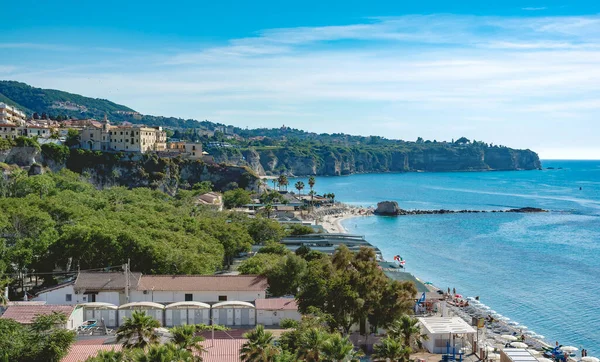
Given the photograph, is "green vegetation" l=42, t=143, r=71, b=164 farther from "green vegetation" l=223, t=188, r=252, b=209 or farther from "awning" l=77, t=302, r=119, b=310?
"awning" l=77, t=302, r=119, b=310

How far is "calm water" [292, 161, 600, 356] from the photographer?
49.7 metres

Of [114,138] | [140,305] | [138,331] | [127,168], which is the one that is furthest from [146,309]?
[114,138]

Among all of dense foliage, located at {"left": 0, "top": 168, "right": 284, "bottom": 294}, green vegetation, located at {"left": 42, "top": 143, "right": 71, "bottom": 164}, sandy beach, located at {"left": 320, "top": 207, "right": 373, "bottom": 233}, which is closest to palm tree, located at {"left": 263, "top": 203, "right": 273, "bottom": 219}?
sandy beach, located at {"left": 320, "top": 207, "right": 373, "bottom": 233}

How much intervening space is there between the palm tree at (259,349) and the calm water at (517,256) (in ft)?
94.4

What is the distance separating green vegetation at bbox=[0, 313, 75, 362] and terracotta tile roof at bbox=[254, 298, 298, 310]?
1279 centimetres

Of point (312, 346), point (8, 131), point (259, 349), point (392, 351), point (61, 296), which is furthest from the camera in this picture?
point (8, 131)

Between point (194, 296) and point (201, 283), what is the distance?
1.06m

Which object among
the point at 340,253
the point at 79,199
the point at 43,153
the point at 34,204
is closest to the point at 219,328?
the point at 340,253

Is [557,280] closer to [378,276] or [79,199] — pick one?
[378,276]

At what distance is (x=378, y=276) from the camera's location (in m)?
32.5

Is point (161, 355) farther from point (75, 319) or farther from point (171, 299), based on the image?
point (171, 299)

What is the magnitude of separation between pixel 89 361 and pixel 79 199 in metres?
51.8

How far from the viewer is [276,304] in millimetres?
36469

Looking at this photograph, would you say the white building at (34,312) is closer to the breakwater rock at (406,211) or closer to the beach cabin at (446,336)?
the beach cabin at (446,336)
